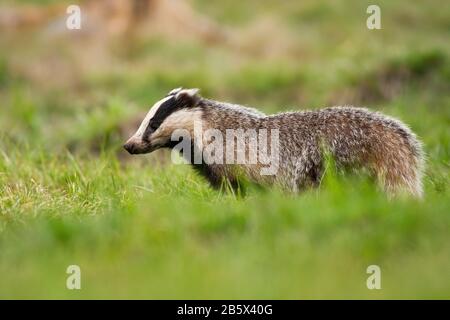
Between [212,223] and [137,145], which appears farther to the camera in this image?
[137,145]

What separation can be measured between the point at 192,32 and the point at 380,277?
547 inches

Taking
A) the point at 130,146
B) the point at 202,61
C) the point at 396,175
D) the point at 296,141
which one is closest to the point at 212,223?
the point at 296,141

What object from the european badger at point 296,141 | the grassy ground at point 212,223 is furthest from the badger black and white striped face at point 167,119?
the grassy ground at point 212,223

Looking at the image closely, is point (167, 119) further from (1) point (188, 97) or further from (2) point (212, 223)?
(2) point (212, 223)

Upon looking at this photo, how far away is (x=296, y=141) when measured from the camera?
5.63 meters

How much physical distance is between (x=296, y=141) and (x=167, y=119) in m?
0.93

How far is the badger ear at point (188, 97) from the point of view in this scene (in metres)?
5.87

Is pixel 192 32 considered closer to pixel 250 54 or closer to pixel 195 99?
pixel 250 54

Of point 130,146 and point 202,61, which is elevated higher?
point 202,61

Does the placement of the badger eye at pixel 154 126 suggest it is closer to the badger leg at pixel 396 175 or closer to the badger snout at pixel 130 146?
the badger snout at pixel 130 146

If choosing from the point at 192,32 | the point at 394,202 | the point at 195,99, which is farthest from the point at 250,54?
the point at 394,202

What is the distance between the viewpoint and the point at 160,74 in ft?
47.6

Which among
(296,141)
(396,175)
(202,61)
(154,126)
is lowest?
(396,175)

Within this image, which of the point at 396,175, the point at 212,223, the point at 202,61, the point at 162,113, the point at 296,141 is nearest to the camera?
the point at 212,223
